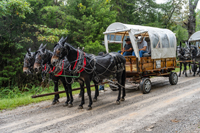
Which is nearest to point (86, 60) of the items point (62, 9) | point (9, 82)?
point (9, 82)

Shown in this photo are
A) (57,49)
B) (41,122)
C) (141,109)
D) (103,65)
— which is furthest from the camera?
(103,65)

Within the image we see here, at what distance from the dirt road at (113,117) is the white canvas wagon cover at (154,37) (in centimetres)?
240

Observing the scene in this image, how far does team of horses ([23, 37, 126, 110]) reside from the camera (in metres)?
5.65

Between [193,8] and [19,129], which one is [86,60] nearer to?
[19,129]

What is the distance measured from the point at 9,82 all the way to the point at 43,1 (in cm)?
575

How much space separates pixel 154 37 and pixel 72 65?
178 inches

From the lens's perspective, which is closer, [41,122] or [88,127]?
[88,127]

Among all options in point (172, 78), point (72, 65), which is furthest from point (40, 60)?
point (172, 78)

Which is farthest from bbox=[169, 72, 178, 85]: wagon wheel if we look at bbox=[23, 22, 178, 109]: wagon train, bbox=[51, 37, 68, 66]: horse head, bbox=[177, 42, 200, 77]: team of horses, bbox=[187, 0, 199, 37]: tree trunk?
bbox=[187, 0, 199, 37]: tree trunk

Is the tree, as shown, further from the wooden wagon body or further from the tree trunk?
the tree trunk

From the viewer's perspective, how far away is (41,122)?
4.98 meters

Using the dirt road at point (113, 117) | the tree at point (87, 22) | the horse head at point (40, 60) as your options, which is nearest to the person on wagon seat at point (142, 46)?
the dirt road at point (113, 117)

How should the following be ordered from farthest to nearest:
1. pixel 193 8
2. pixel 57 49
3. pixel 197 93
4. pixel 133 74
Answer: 1. pixel 193 8
2. pixel 133 74
3. pixel 197 93
4. pixel 57 49

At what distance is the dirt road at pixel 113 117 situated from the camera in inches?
170
